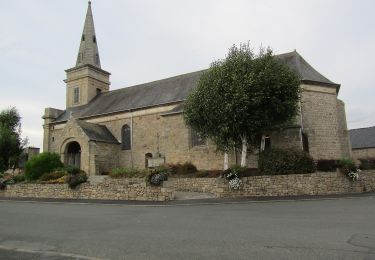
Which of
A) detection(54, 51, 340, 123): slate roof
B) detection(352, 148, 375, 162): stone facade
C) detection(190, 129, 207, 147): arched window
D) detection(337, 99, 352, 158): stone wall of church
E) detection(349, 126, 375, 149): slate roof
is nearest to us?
detection(337, 99, 352, 158): stone wall of church

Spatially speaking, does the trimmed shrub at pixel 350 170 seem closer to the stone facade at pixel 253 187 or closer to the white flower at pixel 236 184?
the stone facade at pixel 253 187

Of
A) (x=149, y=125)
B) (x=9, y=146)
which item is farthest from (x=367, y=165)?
(x=9, y=146)

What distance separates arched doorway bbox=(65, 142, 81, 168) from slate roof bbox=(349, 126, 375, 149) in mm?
34933

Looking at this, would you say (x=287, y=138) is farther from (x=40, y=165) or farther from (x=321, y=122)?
(x=40, y=165)

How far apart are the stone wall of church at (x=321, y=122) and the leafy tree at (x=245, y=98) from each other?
13.3 feet

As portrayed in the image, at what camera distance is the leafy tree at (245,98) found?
22.0 metres

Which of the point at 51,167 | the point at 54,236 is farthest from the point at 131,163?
the point at 54,236

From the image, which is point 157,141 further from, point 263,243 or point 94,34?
point 263,243

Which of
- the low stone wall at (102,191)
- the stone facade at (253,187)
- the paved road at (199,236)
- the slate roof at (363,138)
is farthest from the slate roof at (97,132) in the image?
the slate roof at (363,138)

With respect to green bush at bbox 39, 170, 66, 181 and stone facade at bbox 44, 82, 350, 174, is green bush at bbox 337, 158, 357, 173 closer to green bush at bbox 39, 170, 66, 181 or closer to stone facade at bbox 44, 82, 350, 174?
stone facade at bbox 44, 82, 350, 174

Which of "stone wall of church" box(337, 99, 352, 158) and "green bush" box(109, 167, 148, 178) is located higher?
"stone wall of church" box(337, 99, 352, 158)

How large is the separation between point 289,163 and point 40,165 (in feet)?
62.2

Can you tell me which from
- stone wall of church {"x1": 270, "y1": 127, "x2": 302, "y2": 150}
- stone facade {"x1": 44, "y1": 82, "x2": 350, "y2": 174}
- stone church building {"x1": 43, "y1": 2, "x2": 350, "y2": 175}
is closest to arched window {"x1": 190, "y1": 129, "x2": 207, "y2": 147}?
stone church building {"x1": 43, "y1": 2, "x2": 350, "y2": 175}

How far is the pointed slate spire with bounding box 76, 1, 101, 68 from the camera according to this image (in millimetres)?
44531
